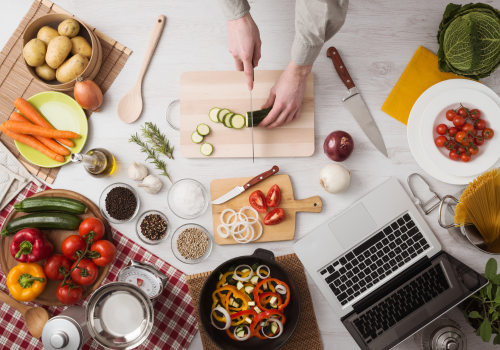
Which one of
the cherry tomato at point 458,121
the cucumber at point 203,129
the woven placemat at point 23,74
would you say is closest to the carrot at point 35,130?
the woven placemat at point 23,74

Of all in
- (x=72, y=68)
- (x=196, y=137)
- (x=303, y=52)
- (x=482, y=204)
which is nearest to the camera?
(x=303, y=52)

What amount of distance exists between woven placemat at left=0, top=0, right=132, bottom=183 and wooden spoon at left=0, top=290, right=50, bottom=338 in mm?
637

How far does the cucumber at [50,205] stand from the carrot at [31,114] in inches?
11.4

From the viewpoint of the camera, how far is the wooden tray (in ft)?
5.49

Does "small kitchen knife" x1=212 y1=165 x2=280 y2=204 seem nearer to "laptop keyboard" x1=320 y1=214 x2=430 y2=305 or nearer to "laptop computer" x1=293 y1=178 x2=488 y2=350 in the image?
"laptop computer" x1=293 y1=178 x2=488 y2=350

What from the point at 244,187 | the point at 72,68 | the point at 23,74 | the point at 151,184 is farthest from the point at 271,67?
the point at 23,74

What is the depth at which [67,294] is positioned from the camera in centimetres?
158

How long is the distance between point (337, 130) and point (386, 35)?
0.57 meters

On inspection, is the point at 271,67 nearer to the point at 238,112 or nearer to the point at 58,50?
the point at 238,112

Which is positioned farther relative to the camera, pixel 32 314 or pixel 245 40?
pixel 32 314

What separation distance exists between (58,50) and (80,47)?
10 centimetres

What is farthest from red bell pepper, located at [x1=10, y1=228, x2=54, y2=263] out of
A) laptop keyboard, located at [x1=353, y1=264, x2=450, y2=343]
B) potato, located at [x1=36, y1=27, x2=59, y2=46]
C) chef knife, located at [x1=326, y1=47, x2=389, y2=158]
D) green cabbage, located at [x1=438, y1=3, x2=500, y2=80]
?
green cabbage, located at [x1=438, y1=3, x2=500, y2=80]

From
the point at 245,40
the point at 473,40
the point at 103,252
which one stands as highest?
the point at 473,40

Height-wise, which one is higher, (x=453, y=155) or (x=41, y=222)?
(x=453, y=155)
